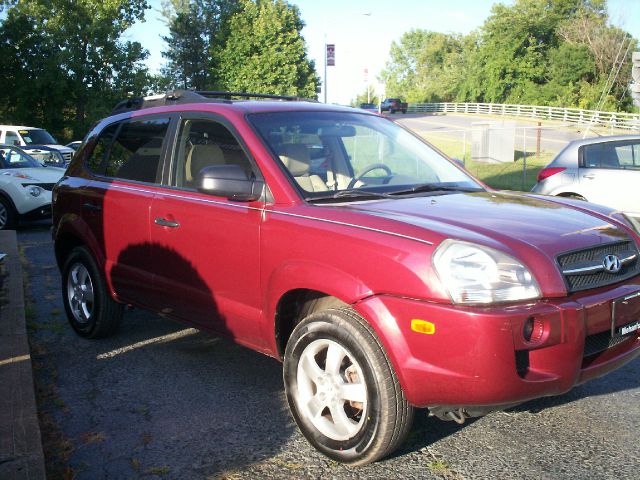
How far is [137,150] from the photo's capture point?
208 inches

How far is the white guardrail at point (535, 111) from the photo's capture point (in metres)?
38.8

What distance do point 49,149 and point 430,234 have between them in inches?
816

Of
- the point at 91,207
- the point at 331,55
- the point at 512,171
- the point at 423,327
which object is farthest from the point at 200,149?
the point at 331,55

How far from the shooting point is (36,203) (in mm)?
12906

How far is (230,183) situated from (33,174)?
416 inches

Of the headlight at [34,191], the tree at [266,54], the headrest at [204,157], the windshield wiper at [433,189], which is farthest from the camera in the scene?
the tree at [266,54]

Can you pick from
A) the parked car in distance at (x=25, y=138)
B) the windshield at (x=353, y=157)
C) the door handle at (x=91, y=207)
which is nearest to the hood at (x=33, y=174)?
the door handle at (x=91, y=207)

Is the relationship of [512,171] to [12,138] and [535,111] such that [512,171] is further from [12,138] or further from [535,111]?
[535,111]

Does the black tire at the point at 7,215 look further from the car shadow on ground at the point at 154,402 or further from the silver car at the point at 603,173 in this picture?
the silver car at the point at 603,173

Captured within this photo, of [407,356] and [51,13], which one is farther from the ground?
[51,13]

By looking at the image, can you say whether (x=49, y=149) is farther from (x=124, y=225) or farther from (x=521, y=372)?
(x=521, y=372)

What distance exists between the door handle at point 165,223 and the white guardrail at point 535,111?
31417 mm

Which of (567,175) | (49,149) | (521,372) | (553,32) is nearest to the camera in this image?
(521,372)

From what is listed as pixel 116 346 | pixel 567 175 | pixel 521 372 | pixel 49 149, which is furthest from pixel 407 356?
pixel 49 149
